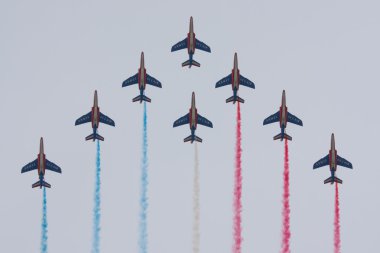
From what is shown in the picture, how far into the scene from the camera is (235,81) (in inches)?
6727

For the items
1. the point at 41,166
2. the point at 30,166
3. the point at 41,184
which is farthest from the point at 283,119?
the point at 30,166

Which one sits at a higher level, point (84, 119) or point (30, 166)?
point (84, 119)

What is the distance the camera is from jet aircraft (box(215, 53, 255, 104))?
556 feet

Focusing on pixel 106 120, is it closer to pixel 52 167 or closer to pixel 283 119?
pixel 52 167

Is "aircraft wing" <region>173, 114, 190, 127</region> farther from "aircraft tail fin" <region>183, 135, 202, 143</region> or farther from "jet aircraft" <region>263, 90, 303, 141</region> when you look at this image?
"jet aircraft" <region>263, 90, 303, 141</region>

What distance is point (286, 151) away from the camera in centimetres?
16525

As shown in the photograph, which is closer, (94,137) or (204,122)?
(94,137)

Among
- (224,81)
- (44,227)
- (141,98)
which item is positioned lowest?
(44,227)

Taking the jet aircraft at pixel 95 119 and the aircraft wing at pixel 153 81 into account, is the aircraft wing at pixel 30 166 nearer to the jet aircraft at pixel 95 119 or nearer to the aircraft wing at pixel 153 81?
the jet aircraft at pixel 95 119

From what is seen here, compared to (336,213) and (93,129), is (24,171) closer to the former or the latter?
(93,129)

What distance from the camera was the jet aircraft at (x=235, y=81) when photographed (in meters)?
169

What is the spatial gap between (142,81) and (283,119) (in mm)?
22951

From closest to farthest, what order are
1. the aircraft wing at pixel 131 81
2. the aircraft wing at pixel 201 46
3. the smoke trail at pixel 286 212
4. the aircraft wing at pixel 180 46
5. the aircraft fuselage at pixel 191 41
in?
the smoke trail at pixel 286 212 → the aircraft fuselage at pixel 191 41 → the aircraft wing at pixel 131 81 → the aircraft wing at pixel 201 46 → the aircraft wing at pixel 180 46

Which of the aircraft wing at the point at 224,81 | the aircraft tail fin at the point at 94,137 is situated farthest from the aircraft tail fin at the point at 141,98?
the aircraft wing at the point at 224,81
